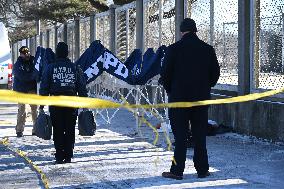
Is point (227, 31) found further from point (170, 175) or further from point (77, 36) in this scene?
point (77, 36)

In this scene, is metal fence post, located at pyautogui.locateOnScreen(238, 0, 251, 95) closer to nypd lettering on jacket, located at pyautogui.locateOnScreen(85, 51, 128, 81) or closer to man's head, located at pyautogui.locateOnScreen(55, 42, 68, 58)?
nypd lettering on jacket, located at pyautogui.locateOnScreen(85, 51, 128, 81)

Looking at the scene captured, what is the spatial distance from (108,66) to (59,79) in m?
3.66

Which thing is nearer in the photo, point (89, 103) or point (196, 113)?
point (89, 103)

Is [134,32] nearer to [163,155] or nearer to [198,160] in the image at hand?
[163,155]

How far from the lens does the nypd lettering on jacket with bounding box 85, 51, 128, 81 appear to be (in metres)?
12.7

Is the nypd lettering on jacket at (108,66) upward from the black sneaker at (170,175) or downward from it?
upward

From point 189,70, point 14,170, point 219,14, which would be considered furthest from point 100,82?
point 189,70

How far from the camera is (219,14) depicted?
13.8m

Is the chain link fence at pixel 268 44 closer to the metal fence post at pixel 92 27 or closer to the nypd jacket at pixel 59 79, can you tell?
the nypd jacket at pixel 59 79

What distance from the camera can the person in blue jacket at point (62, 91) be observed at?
9281 millimetres

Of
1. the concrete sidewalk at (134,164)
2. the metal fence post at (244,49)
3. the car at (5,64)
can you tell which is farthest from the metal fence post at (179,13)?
the car at (5,64)

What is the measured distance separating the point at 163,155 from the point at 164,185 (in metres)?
2.35

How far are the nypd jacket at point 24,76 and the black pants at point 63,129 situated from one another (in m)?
3.11

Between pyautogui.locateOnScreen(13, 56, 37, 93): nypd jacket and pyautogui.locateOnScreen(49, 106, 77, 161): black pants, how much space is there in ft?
10.2
